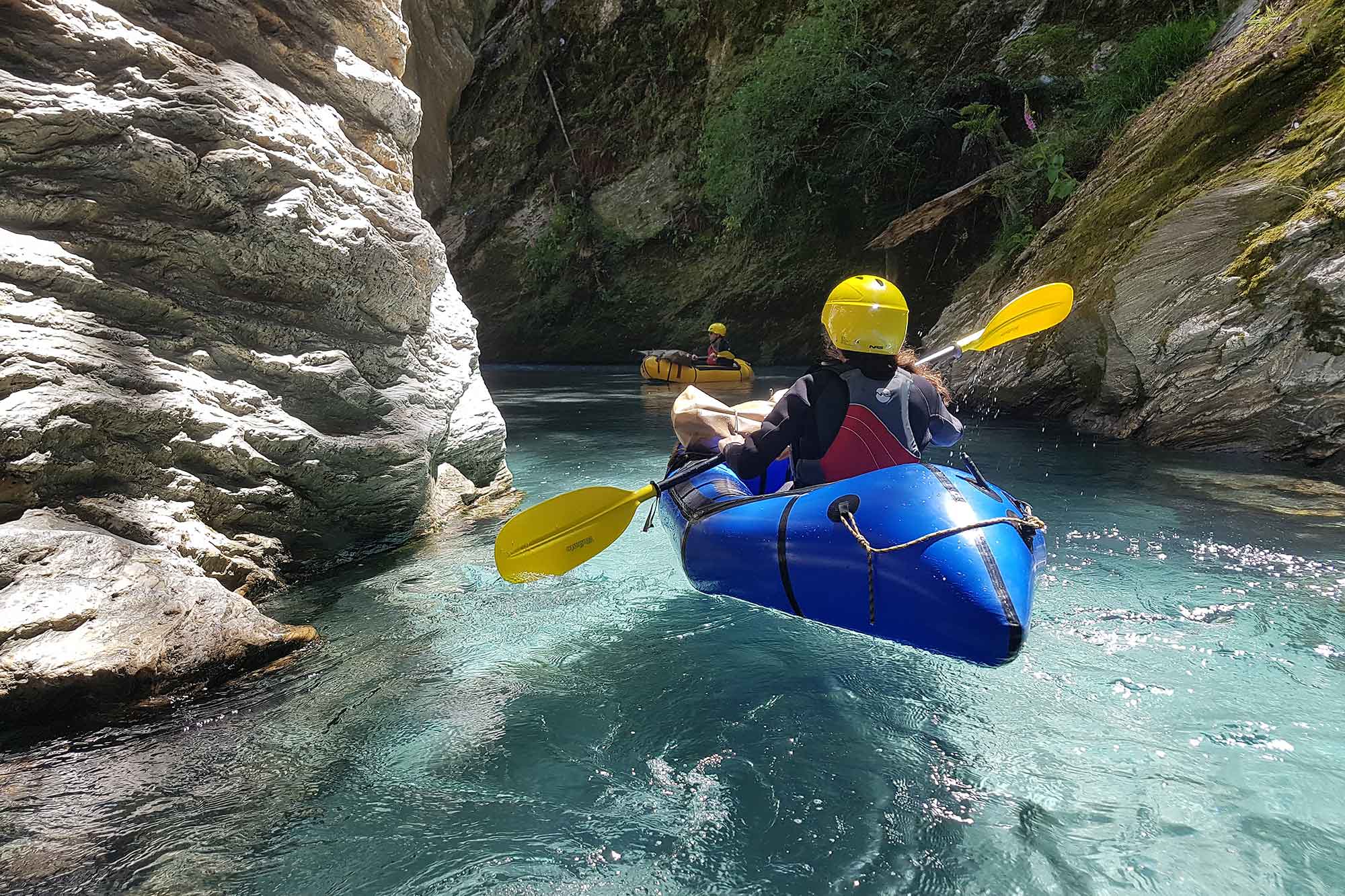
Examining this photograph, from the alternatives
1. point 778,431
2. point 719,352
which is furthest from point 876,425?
point 719,352

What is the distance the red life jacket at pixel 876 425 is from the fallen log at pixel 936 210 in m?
7.70

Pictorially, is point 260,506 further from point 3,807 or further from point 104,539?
point 3,807

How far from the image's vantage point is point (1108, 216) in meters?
6.66

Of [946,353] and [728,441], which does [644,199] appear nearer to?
[946,353]

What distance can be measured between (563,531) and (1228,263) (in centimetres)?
519

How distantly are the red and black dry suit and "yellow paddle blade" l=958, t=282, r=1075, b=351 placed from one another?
1.25m

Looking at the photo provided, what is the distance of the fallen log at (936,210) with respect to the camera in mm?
9352

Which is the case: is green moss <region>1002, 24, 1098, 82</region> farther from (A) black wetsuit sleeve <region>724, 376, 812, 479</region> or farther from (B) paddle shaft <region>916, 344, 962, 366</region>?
(A) black wetsuit sleeve <region>724, 376, 812, 479</region>

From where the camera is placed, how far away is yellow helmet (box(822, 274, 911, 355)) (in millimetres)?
2637

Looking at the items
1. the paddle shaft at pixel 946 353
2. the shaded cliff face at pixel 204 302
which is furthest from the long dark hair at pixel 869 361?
the shaded cliff face at pixel 204 302

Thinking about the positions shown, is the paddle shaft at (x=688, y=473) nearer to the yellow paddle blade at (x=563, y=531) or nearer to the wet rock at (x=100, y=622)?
the yellow paddle blade at (x=563, y=531)

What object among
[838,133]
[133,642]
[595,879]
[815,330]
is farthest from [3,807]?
[815,330]

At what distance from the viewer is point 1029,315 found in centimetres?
392

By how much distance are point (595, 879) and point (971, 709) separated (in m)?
1.37
